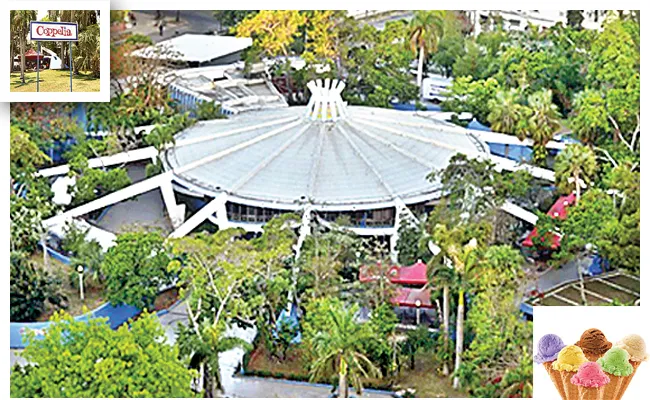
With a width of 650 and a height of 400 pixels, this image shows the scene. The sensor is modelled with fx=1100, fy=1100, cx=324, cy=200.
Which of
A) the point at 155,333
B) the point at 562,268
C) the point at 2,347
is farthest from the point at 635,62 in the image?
the point at 2,347

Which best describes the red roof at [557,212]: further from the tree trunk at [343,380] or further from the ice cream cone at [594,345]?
the ice cream cone at [594,345]

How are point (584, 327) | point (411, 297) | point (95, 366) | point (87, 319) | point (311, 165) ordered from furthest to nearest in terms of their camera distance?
point (311, 165), point (411, 297), point (87, 319), point (95, 366), point (584, 327)

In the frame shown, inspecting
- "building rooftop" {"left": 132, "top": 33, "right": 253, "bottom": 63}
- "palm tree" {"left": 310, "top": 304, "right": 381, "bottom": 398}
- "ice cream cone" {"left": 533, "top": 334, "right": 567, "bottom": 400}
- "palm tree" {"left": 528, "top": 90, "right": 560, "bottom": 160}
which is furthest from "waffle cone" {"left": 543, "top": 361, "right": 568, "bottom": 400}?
"building rooftop" {"left": 132, "top": 33, "right": 253, "bottom": 63}

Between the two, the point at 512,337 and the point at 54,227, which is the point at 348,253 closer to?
the point at 512,337

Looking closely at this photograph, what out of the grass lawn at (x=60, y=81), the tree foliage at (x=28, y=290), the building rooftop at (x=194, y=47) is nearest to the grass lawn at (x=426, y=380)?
the tree foliage at (x=28, y=290)

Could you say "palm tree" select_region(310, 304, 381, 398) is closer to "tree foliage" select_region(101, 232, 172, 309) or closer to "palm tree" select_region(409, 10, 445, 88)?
"tree foliage" select_region(101, 232, 172, 309)

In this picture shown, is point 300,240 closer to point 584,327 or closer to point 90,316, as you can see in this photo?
point 90,316

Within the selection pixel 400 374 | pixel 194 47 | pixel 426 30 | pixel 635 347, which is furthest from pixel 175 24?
pixel 635 347
